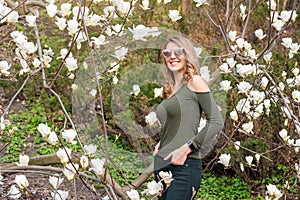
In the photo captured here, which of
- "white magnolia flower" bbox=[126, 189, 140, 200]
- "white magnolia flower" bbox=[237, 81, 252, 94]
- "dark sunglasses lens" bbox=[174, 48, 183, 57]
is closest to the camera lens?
"white magnolia flower" bbox=[126, 189, 140, 200]

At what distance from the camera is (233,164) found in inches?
181

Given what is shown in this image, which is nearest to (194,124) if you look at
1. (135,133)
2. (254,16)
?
(135,133)

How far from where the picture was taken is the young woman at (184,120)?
242cm

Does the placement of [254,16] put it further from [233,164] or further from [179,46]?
[179,46]

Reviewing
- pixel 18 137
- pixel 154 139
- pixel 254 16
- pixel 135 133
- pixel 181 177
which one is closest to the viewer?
pixel 181 177

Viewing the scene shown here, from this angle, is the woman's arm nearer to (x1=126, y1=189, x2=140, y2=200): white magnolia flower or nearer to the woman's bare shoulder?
the woman's bare shoulder

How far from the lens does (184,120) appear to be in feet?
8.09

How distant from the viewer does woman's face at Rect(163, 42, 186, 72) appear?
2.48m

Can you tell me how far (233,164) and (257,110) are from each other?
1.38m

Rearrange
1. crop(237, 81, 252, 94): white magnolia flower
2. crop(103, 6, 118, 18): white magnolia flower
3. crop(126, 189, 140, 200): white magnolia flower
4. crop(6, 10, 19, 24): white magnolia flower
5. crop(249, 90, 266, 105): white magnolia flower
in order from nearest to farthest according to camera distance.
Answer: crop(126, 189, 140, 200): white magnolia flower
crop(6, 10, 19, 24): white magnolia flower
crop(103, 6, 118, 18): white magnolia flower
crop(237, 81, 252, 94): white magnolia flower
crop(249, 90, 266, 105): white magnolia flower

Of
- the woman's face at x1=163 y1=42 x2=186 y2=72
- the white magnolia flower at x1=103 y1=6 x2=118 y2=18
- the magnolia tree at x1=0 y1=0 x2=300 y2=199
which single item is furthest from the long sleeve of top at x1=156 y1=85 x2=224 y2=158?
the white magnolia flower at x1=103 y1=6 x2=118 y2=18

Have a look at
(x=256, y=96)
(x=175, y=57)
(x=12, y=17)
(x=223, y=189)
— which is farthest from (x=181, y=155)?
(x=223, y=189)

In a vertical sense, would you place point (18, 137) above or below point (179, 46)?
below


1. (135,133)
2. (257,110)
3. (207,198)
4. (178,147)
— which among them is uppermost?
(178,147)
